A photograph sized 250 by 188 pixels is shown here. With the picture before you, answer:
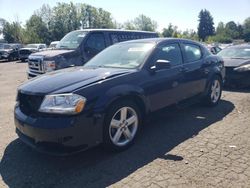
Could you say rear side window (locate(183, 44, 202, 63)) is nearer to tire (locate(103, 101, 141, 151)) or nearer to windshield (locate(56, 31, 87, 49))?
tire (locate(103, 101, 141, 151))

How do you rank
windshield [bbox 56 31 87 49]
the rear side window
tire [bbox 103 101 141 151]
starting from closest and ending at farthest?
tire [bbox 103 101 141 151] < the rear side window < windshield [bbox 56 31 87 49]

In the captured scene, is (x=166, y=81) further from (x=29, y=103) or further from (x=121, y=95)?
(x=29, y=103)

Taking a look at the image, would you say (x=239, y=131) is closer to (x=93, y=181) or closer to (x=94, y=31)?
(x=93, y=181)

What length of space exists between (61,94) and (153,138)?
71.0 inches

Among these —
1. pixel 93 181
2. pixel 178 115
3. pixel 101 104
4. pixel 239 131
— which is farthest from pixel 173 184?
pixel 178 115

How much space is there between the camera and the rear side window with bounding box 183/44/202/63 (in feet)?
19.2

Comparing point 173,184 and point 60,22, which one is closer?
point 173,184

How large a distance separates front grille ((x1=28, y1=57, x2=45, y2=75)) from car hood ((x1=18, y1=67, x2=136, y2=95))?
5.22m

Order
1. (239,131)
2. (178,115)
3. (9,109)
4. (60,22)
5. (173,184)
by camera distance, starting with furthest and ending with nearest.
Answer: (60,22)
(9,109)
(178,115)
(239,131)
(173,184)

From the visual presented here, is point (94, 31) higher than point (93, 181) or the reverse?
higher

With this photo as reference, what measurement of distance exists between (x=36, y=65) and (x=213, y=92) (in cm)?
597

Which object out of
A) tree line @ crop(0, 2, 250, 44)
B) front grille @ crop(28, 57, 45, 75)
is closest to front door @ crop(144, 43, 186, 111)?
front grille @ crop(28, 57, 45, 75)

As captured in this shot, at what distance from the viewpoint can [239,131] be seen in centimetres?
504

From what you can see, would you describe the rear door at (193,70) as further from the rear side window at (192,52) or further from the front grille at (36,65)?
Answer: the front grille at (36,65)
